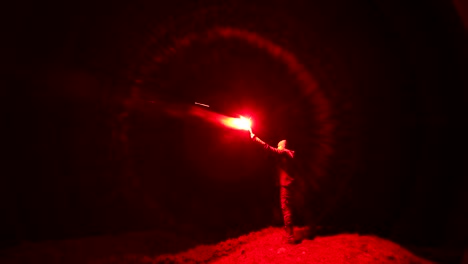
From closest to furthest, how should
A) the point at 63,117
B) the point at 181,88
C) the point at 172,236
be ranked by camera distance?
the point at 172,236, the point at 63,117, the point at 181,88

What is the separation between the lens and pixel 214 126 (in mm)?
6375

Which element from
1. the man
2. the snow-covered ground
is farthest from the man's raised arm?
the snow-covered ground

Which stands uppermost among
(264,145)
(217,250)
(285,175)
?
(264,145)

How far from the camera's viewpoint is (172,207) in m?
6.09

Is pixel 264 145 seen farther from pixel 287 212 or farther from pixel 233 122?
pixel 233 122

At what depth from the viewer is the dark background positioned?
224 inches

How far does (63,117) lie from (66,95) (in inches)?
19.2

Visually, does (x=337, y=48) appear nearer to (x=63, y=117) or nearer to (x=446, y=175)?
(x=446, y=175)

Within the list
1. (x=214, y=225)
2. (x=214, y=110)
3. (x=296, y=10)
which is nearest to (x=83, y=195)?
(x=214, y=225)

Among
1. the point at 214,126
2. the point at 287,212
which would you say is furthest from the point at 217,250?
the point at 214,126

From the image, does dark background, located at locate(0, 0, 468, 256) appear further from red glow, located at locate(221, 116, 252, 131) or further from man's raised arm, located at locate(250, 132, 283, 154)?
man's raised arm, located at locate(250, 132, 283, 154)

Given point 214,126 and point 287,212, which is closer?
point 287,212

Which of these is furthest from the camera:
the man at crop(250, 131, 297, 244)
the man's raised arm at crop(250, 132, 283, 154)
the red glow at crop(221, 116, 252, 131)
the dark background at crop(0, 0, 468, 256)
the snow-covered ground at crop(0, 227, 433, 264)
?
the red glow at crop(221, 116, 252, 131)

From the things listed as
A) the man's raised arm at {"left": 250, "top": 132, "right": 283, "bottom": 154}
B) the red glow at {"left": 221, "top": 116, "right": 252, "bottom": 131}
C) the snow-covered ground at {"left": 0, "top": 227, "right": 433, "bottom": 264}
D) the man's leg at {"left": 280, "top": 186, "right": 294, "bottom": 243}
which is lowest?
the snow-covered ground at {"left": 0, "top": 227, "right": 433, "bottom": 264}
